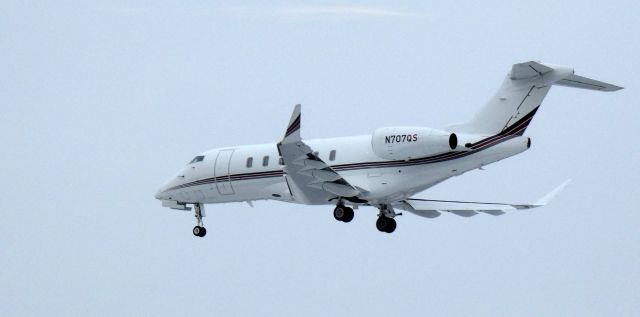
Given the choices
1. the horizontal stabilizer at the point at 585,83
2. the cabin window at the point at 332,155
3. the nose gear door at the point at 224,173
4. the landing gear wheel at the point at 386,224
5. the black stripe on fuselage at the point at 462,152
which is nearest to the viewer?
the horizontal stabilizer at the point at 585,83

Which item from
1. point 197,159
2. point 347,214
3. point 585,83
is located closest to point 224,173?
point 197,159

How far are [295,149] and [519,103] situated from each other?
657 cm

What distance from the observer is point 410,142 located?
137ft

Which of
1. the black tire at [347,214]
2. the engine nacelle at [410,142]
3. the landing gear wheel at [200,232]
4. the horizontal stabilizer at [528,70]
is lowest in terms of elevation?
the landing gear wheel at [200,232]

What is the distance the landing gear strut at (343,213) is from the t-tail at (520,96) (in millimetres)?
4801

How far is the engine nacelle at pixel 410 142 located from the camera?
41.2 meters

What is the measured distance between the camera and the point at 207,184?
4816 centimetres

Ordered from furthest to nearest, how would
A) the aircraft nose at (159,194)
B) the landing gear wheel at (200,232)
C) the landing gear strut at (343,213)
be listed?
the aircraft nose at (159,194) → the landing gear wheel at (200,232) → the landing gear strut at (343,213)

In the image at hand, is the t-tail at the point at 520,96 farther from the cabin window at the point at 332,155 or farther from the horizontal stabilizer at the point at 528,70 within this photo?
the cabin window at the point at 332,155

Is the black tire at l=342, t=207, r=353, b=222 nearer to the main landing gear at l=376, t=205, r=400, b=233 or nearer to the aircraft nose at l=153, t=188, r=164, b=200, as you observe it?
the main landing gear at l=376, t=205, r=400, b=233

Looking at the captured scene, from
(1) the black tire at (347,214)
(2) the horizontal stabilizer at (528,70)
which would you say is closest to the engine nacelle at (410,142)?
(1) the black tire at (347,214)

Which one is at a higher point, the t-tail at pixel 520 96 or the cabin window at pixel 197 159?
the t-tail at pixel 520 96

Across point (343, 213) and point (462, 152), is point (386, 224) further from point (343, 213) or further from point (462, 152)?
point (462, 152)

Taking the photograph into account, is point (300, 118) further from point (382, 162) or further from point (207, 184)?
point (207, 184)
